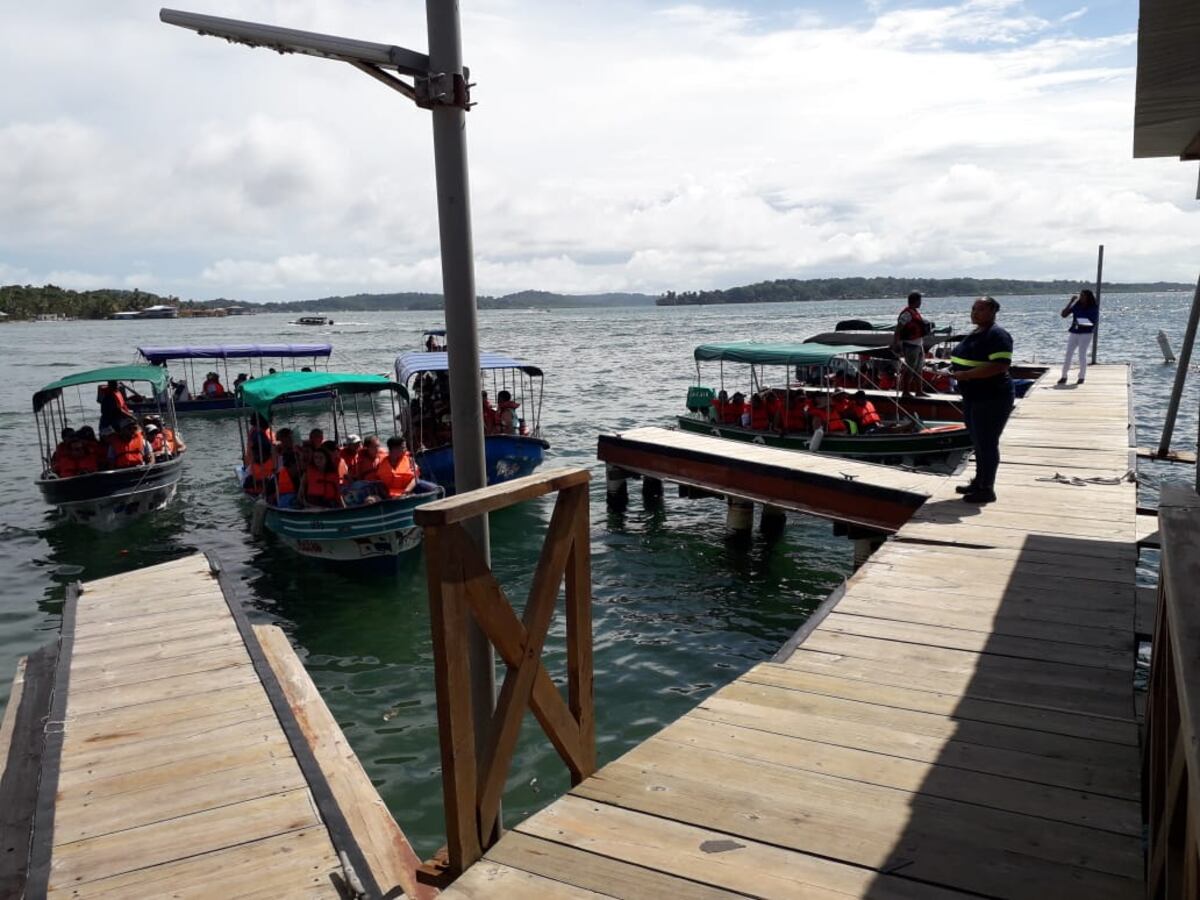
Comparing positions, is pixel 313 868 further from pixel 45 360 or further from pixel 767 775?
pixel 45 360

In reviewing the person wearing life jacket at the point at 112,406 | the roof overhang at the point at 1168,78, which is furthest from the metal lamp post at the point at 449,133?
the person wearing life jacket at the point at 112,406

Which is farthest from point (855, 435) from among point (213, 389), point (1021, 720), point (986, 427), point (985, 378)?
point (213, 389)

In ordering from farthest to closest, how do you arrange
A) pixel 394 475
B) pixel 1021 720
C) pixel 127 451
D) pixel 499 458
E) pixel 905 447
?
pixel 127 451, pixel 905 447, pixel 499 458, pixel 394 475, pixel 1021 720

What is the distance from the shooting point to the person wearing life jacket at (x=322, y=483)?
14320mm

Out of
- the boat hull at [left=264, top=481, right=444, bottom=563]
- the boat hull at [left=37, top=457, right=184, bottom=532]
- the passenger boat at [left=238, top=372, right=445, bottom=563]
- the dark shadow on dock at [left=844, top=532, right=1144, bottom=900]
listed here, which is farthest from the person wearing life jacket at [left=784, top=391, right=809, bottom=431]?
the boat hull at [left=37, top=457, right=184, bottom=532]

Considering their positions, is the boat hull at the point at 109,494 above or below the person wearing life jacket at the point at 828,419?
below

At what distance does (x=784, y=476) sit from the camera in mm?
12133

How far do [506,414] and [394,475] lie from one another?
6.50 meters

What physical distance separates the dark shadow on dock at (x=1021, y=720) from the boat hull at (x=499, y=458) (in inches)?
414

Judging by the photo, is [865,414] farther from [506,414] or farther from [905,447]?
[506,414]

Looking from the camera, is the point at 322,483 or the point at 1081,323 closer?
the point at 322,483

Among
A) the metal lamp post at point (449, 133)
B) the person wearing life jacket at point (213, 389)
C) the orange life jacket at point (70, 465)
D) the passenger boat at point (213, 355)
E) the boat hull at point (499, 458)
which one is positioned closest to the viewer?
the metal lamp post at point (449, 133)

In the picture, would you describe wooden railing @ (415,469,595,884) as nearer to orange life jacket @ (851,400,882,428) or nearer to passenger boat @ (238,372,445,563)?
passenger boat @ (238,372,445,563)

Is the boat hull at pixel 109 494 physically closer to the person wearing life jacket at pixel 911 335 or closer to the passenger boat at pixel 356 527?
the passenger boat at pixel 356 527
